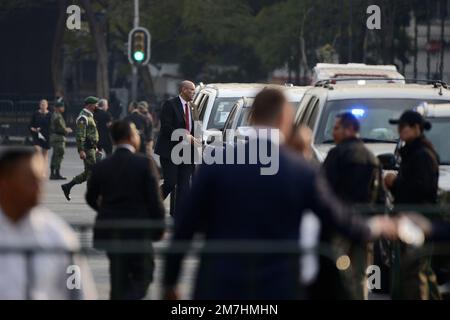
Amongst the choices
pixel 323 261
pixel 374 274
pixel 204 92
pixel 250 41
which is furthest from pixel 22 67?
pixel 323 261

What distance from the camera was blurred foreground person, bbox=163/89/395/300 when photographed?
22.3ft

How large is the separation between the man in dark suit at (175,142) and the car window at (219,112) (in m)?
2.95

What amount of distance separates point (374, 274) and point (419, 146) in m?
1.64

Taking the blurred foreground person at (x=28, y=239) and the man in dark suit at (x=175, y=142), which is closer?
the blurred foreground person at (x=28, y=239)

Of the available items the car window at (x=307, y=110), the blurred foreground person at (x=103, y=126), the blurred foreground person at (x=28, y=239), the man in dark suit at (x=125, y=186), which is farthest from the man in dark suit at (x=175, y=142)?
the blurred foreground person at (x=28, y=239)

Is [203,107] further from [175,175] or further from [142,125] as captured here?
[142,125]

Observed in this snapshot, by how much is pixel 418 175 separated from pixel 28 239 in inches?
194

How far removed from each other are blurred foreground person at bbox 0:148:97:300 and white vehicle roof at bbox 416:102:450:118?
7.08 meters

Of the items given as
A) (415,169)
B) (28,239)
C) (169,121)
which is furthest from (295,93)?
(28,239)

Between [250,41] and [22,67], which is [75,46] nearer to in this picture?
[250,41]

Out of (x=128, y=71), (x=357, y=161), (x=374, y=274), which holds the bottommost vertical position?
(x=128, y=71)

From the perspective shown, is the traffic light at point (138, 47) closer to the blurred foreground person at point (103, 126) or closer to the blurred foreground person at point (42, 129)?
the blurred foreground person at point (42, 129)

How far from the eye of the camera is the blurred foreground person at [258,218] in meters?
6.80

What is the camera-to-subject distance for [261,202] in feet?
22.9
